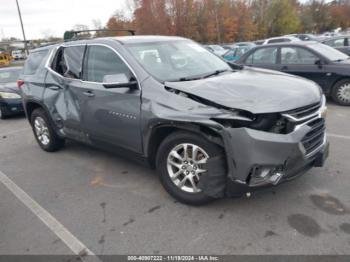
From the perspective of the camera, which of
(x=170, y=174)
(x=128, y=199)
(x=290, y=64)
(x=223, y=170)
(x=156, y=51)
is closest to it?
(x=223, y=170)

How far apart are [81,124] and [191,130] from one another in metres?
1.98

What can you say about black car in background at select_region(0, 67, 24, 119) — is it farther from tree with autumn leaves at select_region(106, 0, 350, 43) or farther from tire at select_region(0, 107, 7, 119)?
tree with autumn leaves at select_region(106, 0, 350, 43)

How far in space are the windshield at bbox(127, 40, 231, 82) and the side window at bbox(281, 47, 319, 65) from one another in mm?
4127

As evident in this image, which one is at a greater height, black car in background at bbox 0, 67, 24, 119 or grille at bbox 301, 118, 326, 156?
grille at bbox 301, 118, 326, 156

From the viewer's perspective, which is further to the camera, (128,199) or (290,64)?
(290,64)

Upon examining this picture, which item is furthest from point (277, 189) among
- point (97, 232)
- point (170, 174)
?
point (97, 232)

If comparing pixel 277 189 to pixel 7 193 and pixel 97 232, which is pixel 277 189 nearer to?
pixel 97 232

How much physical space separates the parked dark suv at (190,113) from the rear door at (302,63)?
4.11 meters

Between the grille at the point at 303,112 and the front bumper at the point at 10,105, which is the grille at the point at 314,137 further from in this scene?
the front bumper at the point at 10,105

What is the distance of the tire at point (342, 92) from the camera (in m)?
7.20

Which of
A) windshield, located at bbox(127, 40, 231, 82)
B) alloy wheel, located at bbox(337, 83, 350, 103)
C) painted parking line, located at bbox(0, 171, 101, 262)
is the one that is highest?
windshield, located at bbox(127, 40, 231, 82)

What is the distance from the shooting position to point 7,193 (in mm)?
3988

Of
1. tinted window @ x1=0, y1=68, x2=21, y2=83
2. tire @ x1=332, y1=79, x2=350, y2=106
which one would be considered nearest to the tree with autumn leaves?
tinted window @ x1=0, y1=68, x2=21, y2=83

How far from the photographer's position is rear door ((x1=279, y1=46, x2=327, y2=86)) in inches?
291
